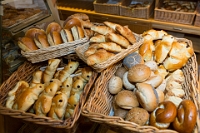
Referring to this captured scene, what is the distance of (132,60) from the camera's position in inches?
40.1

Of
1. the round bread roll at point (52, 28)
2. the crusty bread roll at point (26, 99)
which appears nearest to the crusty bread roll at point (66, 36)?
the round bread roll at point (52, 28)

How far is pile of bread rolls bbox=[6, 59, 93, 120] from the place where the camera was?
886mm

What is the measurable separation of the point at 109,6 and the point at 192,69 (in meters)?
1.52

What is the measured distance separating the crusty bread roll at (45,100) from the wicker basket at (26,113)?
63 millimetres

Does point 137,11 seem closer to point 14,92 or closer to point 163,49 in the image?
point 163,49

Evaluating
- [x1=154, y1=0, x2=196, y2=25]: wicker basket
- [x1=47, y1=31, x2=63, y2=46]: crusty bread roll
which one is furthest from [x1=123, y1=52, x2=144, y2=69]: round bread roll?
[x1=154, y1=0, x2=196, y2=25]: wicker basket

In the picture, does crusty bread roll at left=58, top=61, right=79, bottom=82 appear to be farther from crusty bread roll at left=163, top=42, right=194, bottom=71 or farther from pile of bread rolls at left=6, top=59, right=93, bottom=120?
crusty bread roll at left=163, top=42, right=194, bottom=71

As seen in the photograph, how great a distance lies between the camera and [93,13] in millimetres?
2426

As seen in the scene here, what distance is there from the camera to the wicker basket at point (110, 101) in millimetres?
746

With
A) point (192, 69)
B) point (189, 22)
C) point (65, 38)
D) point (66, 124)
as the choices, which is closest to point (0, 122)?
point (66, 124)

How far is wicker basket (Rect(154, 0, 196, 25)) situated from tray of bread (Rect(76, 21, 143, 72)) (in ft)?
3.42

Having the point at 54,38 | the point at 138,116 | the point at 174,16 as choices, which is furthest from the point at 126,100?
the point at 174,16

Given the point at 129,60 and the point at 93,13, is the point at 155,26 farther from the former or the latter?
the point at 129,60

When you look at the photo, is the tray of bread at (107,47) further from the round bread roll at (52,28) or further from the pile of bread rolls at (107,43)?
the round bread roll at (52,28)
